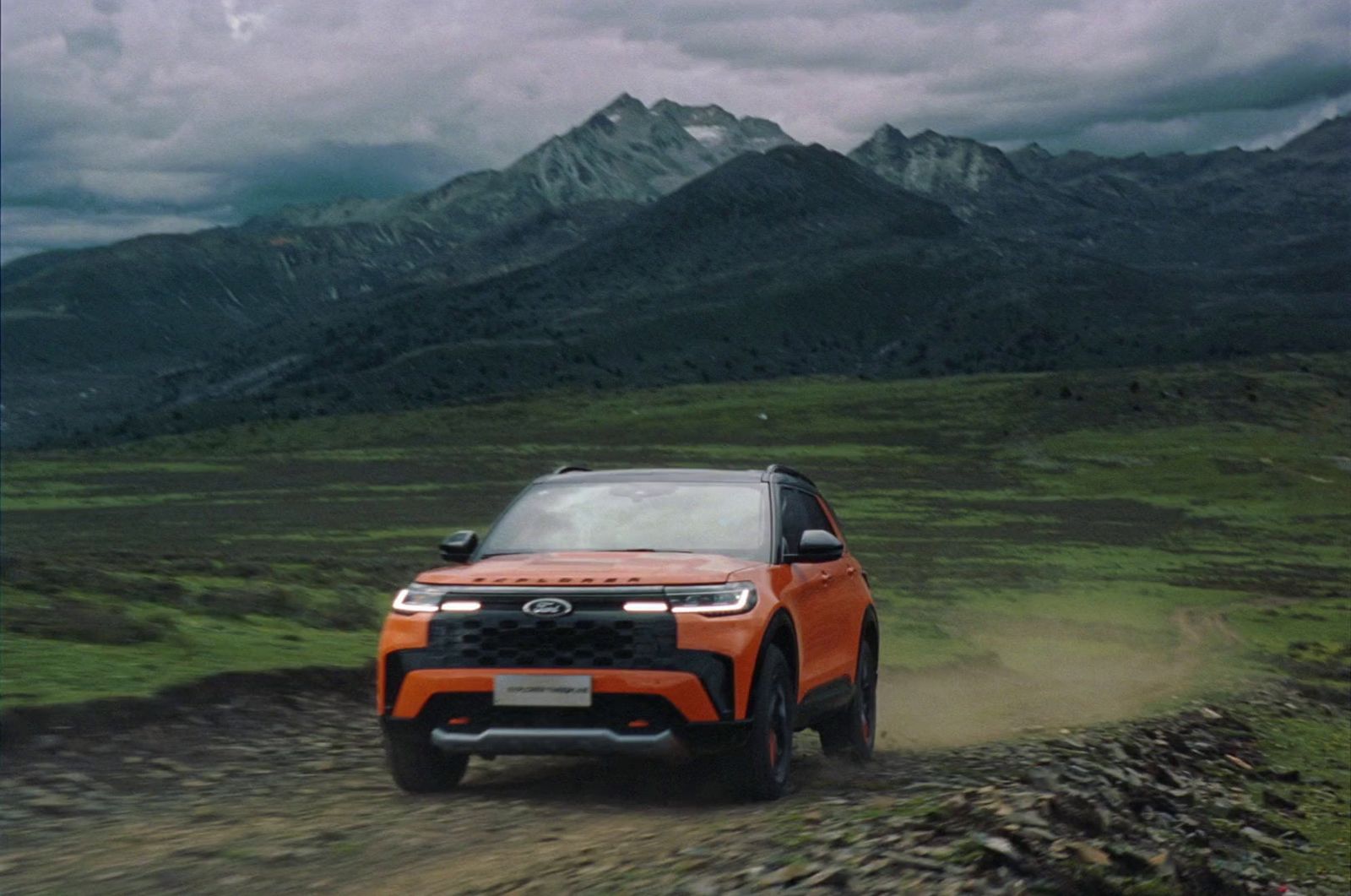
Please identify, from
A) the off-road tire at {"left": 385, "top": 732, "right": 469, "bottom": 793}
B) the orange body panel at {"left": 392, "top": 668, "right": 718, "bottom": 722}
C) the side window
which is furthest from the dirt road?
the side window

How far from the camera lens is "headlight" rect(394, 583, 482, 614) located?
9906 mm

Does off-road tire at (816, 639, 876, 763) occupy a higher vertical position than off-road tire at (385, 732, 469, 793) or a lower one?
lower

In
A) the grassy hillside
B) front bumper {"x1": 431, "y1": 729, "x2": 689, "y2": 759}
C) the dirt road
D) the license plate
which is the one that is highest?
the license plate

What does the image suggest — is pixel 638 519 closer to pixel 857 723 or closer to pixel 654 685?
pixel 654 685

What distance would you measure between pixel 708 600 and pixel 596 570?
27.3 inches

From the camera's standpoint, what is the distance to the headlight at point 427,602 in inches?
390

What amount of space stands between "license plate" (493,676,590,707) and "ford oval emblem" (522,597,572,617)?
0.34 metres

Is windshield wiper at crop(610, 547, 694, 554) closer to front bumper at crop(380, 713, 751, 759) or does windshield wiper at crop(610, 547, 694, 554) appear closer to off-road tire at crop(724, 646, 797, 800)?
off-road tire at crop(724, 646, 797, 800)

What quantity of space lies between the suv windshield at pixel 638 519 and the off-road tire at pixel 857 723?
1.92 metres

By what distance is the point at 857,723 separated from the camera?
13.0 m

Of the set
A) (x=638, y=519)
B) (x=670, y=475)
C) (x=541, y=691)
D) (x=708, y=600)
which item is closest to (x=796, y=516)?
(x=670, y=475)

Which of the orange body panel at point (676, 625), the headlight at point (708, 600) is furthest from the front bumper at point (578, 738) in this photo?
the headlight at point (708, 600)

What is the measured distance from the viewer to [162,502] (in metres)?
69.4

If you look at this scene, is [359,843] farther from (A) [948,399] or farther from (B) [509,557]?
(A) [948,399]
